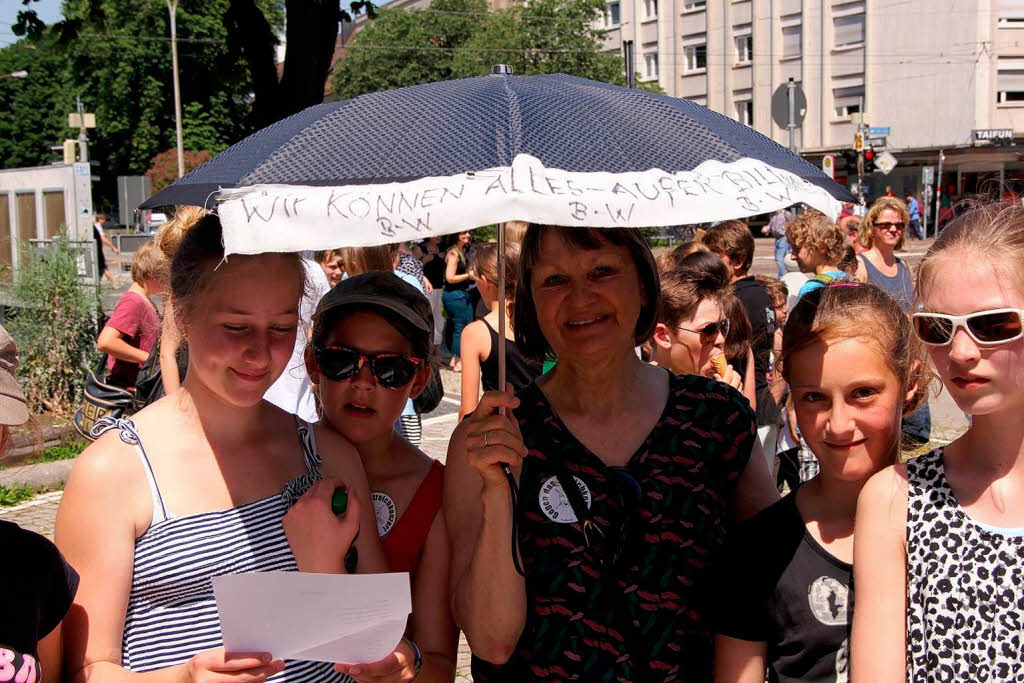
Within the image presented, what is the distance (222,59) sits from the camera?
29.1 feet

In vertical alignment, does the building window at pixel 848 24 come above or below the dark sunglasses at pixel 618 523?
above

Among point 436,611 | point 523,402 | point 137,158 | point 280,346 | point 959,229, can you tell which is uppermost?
point 137,158

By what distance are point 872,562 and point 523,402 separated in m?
0.85

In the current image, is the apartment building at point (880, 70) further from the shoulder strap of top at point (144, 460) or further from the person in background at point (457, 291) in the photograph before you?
the shoulder strap of top at point (144, 460)

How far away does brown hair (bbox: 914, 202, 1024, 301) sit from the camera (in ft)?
6.15

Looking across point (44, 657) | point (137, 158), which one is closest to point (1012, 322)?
point (44, 657)

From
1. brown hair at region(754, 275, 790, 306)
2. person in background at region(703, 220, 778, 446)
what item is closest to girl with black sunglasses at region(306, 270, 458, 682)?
person in background at region(703, 220, 778, 446)

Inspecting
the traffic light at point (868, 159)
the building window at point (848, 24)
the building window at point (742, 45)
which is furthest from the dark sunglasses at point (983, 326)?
the building window at point (742, 45)

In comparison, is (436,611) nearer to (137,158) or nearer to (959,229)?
(959,229)

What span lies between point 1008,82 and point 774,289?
132 ft

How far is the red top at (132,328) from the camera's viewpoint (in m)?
6.43

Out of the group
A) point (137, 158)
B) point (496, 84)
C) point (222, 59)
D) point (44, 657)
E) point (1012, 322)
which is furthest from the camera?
point (137, 158)

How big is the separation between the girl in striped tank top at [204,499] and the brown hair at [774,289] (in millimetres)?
4666

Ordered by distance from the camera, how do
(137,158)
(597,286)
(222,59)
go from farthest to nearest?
(137,158) < (222,59) < (597,286)
